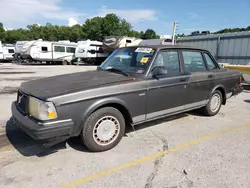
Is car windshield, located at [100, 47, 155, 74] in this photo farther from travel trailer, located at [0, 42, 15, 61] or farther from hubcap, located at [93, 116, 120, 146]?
travel trailer, located at [0, 42, 15, 61]

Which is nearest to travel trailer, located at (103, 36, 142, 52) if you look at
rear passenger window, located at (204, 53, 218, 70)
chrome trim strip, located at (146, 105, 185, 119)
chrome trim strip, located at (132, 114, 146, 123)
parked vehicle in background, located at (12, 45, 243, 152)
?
rear passenger window, located at (204, 53, 218, 70)

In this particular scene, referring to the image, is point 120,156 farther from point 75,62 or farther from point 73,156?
point 75,62

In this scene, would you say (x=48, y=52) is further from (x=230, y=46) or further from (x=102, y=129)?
(x=102, y=129)

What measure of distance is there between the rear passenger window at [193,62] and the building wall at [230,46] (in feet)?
41.8

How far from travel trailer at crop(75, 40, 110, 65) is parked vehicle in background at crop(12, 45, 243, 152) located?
803 inches

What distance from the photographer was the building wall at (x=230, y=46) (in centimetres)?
1564

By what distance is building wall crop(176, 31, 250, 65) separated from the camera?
15.6m

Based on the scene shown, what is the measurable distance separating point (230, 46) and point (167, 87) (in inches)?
599

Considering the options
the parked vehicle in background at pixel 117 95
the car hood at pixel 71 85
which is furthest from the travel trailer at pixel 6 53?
the car hood at pixel 71 85

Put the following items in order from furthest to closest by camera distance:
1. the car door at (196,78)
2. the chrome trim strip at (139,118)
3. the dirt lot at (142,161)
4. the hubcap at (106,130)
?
the car door at (196,78)
the chrome trim strip at (139,118)
the hubcap at (106,130)
the dirt lot at (142,161)

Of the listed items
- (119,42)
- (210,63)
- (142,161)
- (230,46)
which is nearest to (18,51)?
(119,42)

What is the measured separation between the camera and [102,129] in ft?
11.4

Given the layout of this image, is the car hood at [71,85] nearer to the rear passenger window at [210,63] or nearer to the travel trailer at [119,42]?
the rear passenger window at [210,63]

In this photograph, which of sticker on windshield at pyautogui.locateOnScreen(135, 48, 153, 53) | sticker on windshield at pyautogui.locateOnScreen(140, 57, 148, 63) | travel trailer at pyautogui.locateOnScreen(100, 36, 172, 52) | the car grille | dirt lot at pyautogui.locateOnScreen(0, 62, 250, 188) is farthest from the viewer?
travel trailer at pyautogui.locateOnScreen(100, 36, 172, 52)
